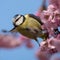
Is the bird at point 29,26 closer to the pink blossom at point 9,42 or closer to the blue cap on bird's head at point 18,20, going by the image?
the blue cap on bird's head at point 18,20

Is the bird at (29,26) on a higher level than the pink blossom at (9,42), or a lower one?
lower

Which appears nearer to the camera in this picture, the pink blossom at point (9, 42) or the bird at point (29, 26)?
the bird at point (29, 26)

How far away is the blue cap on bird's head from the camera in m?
0.88

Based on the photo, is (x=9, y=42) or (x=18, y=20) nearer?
(x=18, y=20)

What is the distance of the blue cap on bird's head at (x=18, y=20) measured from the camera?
2.90 ft

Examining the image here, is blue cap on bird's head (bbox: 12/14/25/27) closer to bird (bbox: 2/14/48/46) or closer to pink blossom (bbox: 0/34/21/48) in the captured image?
bird (bbox: 2/14/48/46)

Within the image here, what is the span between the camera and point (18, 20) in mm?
896

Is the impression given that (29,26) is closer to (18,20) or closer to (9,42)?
(18,20)

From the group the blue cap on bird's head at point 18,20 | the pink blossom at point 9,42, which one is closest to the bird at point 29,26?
the blue cap on bird's head at point 18,20

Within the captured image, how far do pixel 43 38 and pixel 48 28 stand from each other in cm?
6

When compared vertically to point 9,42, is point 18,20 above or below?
below

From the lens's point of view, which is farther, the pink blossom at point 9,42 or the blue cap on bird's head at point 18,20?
the pink blossom at point 9,42

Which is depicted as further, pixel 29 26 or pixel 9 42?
pixel 9 42

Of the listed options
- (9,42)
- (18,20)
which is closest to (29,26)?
(18,20)
